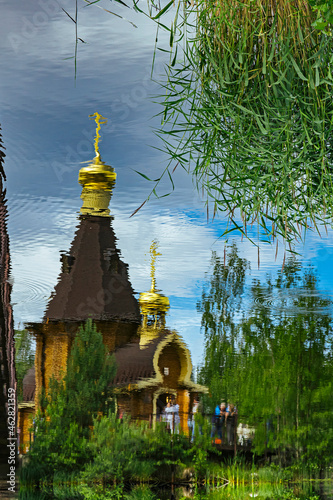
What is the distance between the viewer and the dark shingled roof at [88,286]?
6.43ft

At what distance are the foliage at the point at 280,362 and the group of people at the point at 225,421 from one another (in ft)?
0.16

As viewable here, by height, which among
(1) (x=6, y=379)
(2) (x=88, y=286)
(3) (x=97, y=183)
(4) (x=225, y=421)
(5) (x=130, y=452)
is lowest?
(5) (x=130, y=452)

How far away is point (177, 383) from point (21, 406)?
0.77m

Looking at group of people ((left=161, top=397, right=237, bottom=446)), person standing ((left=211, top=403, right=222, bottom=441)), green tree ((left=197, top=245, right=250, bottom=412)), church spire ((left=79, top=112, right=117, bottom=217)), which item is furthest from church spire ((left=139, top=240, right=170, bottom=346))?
person standing ((left=211, top=403, right=222, bottom=441))

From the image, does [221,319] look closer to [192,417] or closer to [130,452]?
[192,417]

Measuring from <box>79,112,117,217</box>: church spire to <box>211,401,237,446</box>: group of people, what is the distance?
1154mm

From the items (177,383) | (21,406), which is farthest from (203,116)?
(177,383)

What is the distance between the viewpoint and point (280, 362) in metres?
2.47

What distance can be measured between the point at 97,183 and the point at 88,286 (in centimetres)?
71

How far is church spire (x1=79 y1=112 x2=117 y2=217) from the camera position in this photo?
1.73m

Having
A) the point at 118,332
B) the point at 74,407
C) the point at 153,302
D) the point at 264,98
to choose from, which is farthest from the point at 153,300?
the point at 264,98

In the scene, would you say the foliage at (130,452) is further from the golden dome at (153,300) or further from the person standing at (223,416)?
the golden dome at (153,300)

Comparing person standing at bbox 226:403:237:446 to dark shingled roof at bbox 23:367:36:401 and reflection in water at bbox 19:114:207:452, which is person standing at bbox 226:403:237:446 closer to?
reflection in water at bbox 19:114:207:452

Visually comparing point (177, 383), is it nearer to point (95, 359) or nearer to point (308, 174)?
point (95, 359)
